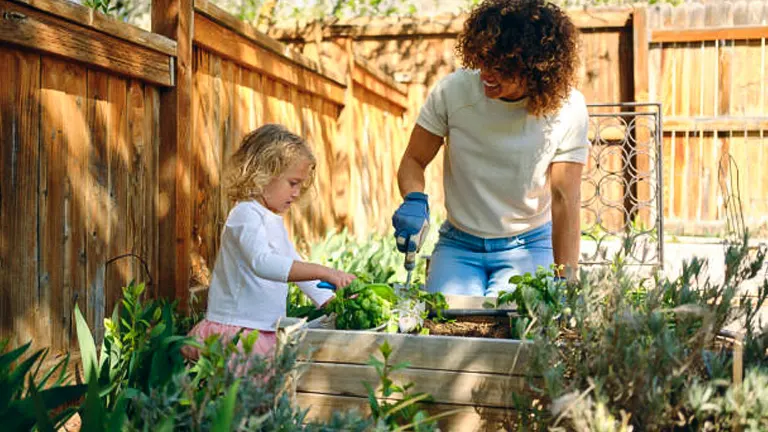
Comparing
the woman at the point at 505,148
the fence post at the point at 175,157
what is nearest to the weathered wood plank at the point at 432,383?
the woman at the point at 505,148

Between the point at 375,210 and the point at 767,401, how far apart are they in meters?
6.22

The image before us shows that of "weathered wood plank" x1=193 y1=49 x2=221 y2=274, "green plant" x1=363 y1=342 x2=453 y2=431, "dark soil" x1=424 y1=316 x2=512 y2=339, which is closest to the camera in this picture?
"green plant" x1=363 y1=342 x2=453 y2=431

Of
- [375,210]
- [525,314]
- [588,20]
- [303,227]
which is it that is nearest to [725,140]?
[588,20]

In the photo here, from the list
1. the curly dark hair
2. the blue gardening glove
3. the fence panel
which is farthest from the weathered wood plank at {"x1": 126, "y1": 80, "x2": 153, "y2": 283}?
the curly dark hair

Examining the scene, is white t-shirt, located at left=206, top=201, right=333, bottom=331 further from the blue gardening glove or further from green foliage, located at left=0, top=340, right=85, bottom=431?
green foliage, located at left=0, top=340, right=85, bottom=431

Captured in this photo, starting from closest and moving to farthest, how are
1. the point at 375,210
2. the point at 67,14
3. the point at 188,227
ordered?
the point at 67,14 < the point at 188,227 < the point at 375,210

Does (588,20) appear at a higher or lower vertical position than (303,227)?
higher

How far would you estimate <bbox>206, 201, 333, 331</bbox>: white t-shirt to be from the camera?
258 centimetres

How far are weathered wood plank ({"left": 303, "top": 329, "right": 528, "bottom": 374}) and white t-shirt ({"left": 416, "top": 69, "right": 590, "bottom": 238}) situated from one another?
1.42 m

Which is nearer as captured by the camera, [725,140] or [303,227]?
[303,227]

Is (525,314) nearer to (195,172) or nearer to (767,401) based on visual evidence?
(767,401)

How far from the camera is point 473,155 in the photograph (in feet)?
10.4

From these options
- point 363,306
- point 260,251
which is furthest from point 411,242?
point 363,306

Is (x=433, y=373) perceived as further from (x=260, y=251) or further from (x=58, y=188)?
(x=58, y=188)
